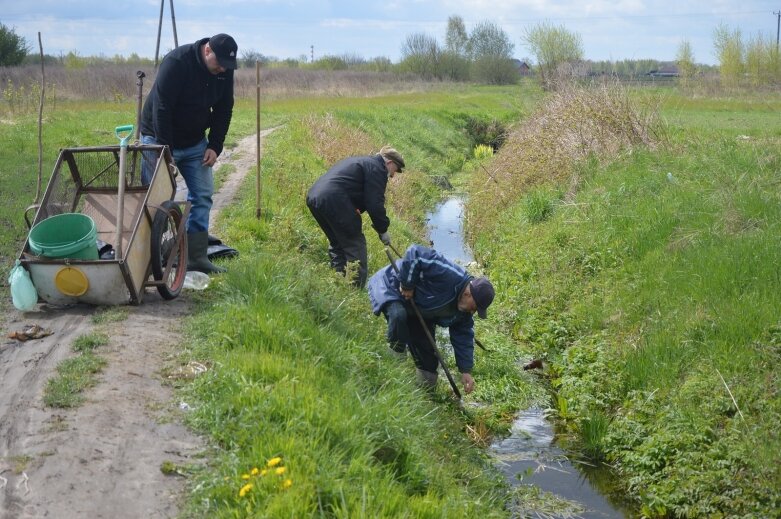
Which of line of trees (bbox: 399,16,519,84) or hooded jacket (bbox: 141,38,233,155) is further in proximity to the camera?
line of trees (bbox: 399,16,519,84)

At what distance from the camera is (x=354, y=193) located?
912 centimetres

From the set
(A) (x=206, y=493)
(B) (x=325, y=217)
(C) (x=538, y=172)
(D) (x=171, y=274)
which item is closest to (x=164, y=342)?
(D) (x=171, y=274)

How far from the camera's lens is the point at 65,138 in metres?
17.2

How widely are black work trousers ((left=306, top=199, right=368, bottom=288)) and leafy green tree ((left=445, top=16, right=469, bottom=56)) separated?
236 feet

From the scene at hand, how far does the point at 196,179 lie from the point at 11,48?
4040cm

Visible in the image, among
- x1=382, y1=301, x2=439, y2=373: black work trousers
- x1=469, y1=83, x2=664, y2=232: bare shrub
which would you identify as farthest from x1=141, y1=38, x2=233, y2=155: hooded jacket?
x1=469, y1=83, x2=664, y2=232: bare shrub

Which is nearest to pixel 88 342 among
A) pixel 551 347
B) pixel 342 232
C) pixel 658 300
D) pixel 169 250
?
pixel 169 250

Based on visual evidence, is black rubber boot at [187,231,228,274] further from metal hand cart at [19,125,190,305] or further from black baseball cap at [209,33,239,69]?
black baseball cap at [209,33,239,69]

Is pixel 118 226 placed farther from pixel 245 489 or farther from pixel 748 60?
pixel 748 60

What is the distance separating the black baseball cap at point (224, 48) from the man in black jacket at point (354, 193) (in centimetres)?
180

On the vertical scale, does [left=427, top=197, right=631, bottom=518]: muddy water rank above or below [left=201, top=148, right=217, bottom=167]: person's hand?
below

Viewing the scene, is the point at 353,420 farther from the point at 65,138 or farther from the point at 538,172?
the point at 65,138

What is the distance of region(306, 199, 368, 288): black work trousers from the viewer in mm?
9078

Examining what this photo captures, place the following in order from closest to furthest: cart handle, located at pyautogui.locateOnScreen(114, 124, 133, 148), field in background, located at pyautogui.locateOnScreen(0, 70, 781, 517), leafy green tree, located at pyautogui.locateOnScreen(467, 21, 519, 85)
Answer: field in background, located at pyautogui.locateOnScreen(0, 70, 781, 517), cart handle, located at pyautogui.locateOnScreen(114, 124, 133, 148), leafy green tree, located at pyautogui.locateOnScreen(467, 21, 519, 85)
